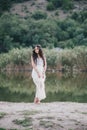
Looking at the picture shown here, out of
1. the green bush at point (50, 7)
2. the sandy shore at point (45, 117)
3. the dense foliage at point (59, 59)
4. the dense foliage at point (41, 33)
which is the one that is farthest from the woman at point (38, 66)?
the green bush at point (50, 7)

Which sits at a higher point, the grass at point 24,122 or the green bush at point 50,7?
the grass at point 24,122

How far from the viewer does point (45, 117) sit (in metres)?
13.9

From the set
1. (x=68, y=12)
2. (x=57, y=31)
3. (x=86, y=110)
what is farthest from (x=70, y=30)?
(x=86, y=110)

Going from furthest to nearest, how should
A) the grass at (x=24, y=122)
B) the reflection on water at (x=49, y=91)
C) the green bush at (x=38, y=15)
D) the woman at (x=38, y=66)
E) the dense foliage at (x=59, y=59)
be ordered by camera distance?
the green bush at (x=38, y=15) < the dense foliage at (x=59, y=59) < the reflection on water at (x=49, y=91) < the woman at (x=38, y=66) < the grass at (x=24, y=122)

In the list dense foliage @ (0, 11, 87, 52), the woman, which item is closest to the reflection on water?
the woman

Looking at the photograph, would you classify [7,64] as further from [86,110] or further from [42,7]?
[42,7]

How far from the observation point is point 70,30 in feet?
297

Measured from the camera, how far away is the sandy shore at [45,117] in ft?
42.3

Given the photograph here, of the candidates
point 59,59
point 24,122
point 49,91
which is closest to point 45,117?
point 24,122

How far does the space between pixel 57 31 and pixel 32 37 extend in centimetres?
736

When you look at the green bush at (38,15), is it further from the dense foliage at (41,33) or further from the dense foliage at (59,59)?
the dense foliage at (59,59)

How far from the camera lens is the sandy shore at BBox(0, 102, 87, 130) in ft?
42.3

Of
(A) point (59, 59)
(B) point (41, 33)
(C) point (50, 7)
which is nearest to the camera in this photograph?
(A) point (59, 59)

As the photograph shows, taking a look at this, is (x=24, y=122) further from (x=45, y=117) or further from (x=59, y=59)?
(x=59, y=59)
